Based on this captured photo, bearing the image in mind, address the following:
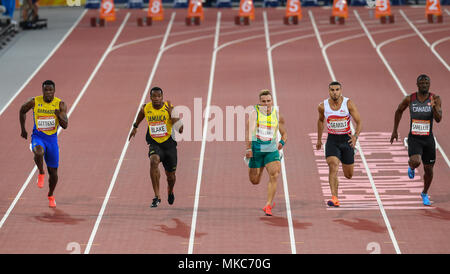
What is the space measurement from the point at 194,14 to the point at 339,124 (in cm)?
1946

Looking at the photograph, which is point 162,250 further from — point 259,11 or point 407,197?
point 259,11

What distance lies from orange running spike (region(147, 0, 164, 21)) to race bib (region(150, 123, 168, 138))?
19865 millimetres

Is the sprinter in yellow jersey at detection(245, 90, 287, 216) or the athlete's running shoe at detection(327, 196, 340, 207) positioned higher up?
the sprinter in yellow jersey at detection(245, 90, 287, 216)

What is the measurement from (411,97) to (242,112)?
23.8ft

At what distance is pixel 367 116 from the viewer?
18.7 meters

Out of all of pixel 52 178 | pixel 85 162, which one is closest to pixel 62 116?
pixel 52 178

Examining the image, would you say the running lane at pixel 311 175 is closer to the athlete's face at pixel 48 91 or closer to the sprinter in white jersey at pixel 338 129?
the sprinter in white jersey at pixel 338 129

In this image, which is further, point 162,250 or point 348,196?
point 348,196

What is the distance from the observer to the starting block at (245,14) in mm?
31031

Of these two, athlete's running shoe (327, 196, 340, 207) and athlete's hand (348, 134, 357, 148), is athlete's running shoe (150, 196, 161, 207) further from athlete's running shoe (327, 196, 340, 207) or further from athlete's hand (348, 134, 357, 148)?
athlete's hand (348, 134, 357, 148)

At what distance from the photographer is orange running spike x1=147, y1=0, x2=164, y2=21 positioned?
104 feet

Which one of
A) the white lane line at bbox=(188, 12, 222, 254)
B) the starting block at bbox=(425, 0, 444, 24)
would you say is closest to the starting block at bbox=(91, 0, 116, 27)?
the white lane line at bbox=(188, 12, 222, 254)

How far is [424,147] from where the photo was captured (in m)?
12.4
